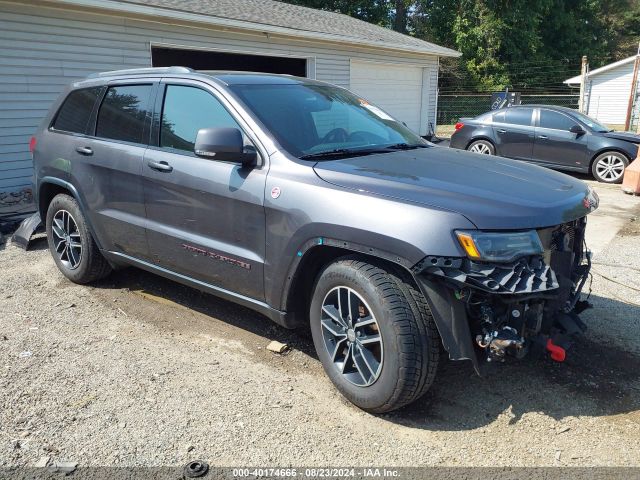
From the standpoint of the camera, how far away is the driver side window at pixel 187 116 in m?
3.74

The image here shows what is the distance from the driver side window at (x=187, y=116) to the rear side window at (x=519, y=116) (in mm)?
9970

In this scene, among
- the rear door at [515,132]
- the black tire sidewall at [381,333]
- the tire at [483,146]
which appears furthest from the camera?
the tire at [483,146]

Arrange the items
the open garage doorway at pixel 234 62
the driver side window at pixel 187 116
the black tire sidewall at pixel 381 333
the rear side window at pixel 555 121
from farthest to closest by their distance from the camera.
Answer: the open garage doorway at pixel 234 62 → the rear side window at pixel 555 121 → the driver side window at pixel 187 116 → the black tire sidewall at pixel 381 333

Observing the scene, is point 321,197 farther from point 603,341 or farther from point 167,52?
point 167,52

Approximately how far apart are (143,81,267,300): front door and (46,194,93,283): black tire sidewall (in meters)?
1.01

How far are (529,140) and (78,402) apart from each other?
36.2 ft

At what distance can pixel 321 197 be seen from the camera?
10.2 feet

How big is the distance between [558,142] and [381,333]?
403 inches

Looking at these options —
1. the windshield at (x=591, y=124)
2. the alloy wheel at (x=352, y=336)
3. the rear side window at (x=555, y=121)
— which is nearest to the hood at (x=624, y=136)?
the windshield at (x=591, y=124)

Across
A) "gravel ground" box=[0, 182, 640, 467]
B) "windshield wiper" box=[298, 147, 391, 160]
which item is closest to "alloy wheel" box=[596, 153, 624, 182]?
"gravel ground" box=[0, 182, 640, 467]

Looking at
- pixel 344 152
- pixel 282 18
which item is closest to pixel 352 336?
pixel 344 152

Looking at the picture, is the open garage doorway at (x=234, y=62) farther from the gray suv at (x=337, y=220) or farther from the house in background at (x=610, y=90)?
the house in background at (x=610, y=90)

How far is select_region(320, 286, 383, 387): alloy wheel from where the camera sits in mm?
3035

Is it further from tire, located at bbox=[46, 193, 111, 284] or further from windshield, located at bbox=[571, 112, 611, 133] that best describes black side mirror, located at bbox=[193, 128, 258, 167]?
windshield, located at bbox=[571, 112, 611, 133]
